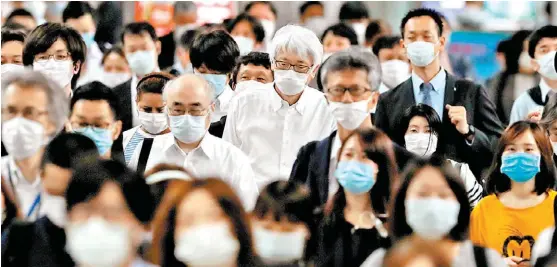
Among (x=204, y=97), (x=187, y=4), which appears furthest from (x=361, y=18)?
(x=204, y=97)

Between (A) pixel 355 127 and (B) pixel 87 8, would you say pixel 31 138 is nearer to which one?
(A) pixel 355 127

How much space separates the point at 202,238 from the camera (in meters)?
4.64

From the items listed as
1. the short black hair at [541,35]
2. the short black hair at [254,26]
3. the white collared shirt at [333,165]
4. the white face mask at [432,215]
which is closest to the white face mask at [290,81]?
the white collared shirt at [333,165]

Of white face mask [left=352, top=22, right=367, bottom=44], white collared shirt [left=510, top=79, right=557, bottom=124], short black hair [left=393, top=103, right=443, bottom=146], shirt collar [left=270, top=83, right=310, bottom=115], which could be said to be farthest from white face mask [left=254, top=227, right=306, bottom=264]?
white face mask [left=352, top=22, right=367, bottom=44]

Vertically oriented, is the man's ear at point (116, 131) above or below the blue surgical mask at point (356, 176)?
below

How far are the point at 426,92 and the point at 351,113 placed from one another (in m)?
1.29

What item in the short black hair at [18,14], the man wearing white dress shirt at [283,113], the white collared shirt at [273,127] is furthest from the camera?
the short black hair at [18,14]

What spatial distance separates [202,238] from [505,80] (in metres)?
5.63

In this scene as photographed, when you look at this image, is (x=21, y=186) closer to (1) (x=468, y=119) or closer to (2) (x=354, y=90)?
(2) (x=354, y=90)

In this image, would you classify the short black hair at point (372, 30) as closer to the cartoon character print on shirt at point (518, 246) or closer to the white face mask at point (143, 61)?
the white face mask at point (143, 61)

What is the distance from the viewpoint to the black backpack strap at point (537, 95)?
8.01 meters

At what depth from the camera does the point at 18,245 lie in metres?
5.33

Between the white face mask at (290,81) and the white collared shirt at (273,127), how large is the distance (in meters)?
0.11

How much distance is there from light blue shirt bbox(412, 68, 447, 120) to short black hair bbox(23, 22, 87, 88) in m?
1.84
